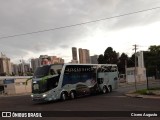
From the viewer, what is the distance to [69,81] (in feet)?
119

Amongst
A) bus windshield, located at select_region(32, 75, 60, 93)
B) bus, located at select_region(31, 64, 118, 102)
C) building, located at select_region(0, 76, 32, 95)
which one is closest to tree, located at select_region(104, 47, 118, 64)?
building, located at select_region(0, 76, 32, 95)

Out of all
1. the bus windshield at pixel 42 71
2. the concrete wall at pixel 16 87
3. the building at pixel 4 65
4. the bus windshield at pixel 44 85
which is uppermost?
the building at pixel 4 65

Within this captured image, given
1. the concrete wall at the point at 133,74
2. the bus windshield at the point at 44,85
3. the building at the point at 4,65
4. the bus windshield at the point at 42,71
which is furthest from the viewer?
the building at the point at 4,65

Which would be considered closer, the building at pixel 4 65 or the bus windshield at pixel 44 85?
the bus windshield at pixel 44 85

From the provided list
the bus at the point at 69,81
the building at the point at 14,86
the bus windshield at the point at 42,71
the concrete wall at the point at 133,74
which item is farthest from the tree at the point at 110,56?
the bus windshield at the point at 42,71

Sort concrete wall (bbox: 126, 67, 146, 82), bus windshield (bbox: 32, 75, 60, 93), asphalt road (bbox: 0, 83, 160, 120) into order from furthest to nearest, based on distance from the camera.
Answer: concrete wall (bbox: 126, 67, 146, 82) → bus windshield (bbox: 32, 75, 60, 93) → asphalt road (bbox: 0, 83, 160, 120)

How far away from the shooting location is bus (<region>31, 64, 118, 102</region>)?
110 feet

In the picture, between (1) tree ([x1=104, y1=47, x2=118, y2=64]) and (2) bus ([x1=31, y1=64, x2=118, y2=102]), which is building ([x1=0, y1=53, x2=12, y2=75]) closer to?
(1) tree ([x1=104, y1=47, x2=118, y2=64])

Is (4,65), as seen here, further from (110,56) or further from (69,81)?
(69,81)

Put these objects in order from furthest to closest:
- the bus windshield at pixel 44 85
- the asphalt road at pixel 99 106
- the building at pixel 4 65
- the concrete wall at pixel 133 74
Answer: the building at pixel 4 65, the concrete wall at pixel 133 74, the bus windshield at pixel 44 85, the asphalt road at pixel 99 106

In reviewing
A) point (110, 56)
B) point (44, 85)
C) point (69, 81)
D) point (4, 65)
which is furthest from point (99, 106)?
point (4, 65)

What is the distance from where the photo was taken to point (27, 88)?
3506 inches

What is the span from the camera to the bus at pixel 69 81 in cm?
3362

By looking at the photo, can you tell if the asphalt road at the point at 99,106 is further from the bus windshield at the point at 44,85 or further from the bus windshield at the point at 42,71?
the bus windshield at the point at 42,71
